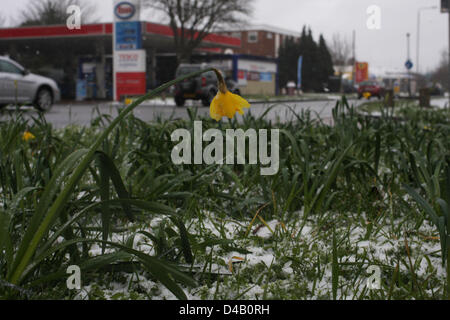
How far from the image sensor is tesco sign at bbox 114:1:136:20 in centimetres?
1698

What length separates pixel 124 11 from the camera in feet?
56.1

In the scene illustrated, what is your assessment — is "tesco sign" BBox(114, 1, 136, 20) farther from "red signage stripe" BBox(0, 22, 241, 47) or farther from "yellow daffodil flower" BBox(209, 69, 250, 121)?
"yellow daffodil flower" BBox(209, 69, 250, 121)

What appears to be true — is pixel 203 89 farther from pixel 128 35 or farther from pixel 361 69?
pixel 128 35

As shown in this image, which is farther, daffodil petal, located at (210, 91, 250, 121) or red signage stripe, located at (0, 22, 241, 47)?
red signage stripe, located at (0, 22, 241, 47)

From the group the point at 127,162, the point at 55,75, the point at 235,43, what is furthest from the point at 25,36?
the point at 127,162

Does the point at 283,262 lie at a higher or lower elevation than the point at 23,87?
lower

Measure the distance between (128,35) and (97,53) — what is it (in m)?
10.4

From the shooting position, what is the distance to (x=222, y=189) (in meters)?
2.56

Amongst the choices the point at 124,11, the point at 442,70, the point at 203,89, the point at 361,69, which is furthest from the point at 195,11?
the point at 442,70

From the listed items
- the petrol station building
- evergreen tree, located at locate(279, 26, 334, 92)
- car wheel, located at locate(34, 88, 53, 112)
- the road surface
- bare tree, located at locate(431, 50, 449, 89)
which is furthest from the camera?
bare tree, located at locate(431, 50, 449, 89)

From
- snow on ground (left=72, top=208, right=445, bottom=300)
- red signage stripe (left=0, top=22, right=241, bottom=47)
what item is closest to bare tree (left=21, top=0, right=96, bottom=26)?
red signage stripe (left=0, top=22, right=241, bottom=47)

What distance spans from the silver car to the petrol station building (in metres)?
4.33
